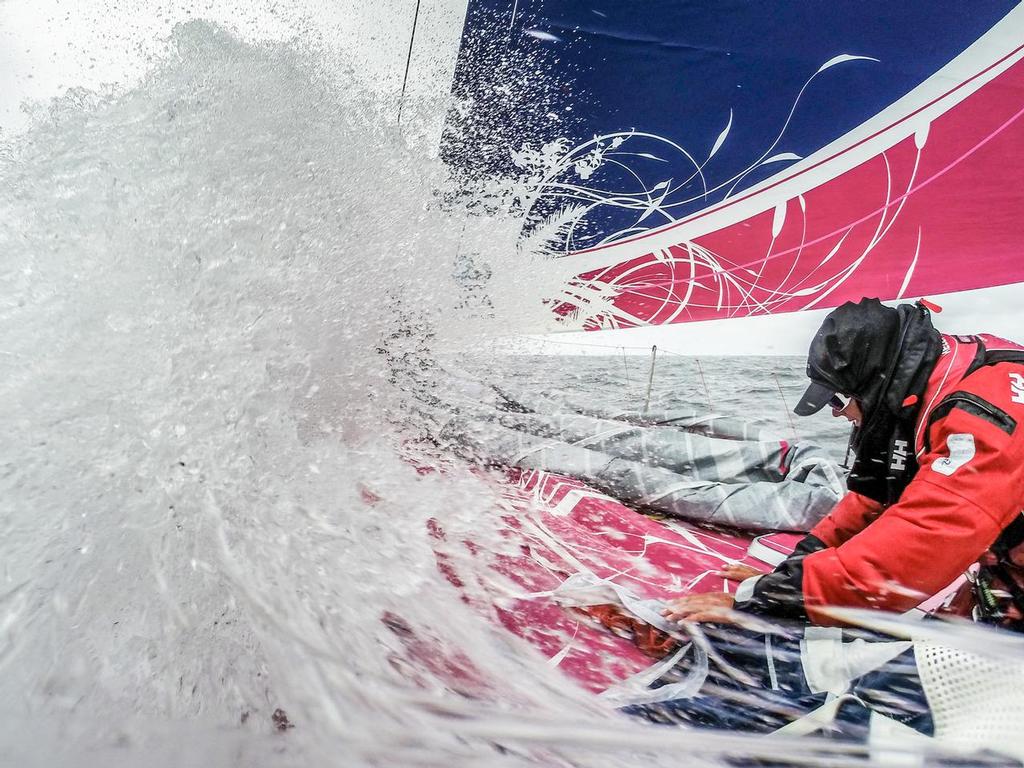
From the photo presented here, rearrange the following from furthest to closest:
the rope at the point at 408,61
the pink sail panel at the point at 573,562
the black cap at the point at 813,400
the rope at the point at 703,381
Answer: the rope at the point at 408,61 → the rope at the point at 703,381 → the black cap at the point at 813,400 → the pink sail panel at the point at 573,562

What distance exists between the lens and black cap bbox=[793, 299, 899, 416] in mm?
904

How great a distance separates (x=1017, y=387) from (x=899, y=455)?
0.19 meters

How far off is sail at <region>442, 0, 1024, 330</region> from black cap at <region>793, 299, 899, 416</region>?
1.44 m

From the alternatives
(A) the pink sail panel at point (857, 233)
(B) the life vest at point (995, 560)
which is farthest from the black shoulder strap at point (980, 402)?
(A) the pink sail panel at point (857, 233)

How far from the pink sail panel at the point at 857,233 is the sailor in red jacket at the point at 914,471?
1429mm

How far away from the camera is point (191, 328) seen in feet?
3.26

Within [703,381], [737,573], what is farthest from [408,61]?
[737,573]

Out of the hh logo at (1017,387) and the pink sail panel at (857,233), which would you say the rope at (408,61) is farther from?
the hh logo at (1017,387)

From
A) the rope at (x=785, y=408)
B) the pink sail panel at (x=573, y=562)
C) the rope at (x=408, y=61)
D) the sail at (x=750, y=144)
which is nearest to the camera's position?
the pink sail panel at (x=573, y=562)

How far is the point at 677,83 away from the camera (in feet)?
7.16

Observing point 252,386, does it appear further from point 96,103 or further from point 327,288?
point 96,103

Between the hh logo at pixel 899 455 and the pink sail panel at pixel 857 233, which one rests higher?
the pink sail panel at pixel 857 233

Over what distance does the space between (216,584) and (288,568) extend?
3.4 inches

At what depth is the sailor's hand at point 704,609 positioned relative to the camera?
2.75ft
